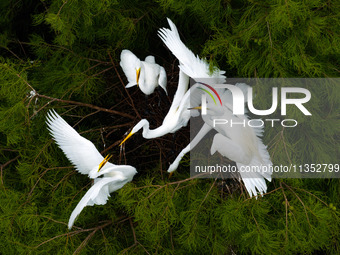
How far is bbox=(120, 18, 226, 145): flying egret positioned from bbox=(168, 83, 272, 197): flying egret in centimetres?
5

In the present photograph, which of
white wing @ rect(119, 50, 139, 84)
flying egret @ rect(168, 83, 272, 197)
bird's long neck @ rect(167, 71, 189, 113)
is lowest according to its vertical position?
flying egret @ rect(168, 83, 272, 197)

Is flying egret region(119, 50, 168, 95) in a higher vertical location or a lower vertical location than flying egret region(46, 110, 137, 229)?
higher

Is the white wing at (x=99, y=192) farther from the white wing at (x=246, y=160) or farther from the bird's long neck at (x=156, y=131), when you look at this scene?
the white wing at (x=246, y=160)

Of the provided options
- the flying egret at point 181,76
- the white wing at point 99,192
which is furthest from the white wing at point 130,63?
the white wing at point 99,192

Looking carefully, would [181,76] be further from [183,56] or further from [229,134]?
[229,134]

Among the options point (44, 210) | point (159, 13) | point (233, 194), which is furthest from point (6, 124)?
point (233, 194)

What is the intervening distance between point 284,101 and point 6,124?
67 centimetres

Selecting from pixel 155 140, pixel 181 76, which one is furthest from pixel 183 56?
pixel 155 140

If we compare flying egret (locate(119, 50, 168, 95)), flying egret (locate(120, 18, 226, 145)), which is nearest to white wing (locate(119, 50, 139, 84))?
flying egret (locate(119, 50, 168, 95))

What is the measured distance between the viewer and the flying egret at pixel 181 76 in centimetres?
103

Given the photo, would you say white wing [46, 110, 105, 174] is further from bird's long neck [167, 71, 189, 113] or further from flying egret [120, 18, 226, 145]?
bird's long neck [167, 71, 189, 113]

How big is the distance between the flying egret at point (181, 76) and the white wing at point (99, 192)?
9cm

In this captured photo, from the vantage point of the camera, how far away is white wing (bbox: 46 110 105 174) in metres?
1.11

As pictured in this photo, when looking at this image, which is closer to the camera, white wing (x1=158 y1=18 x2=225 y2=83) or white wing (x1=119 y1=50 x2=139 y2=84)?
white wing (x1=158 y1=18 x2=225 y2=83)
